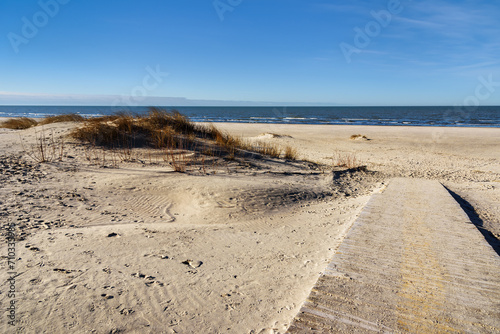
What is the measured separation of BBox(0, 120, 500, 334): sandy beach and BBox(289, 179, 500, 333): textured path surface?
0.32m

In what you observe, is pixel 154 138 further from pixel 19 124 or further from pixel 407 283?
pixel 407 283

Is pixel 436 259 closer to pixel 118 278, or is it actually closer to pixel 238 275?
pixel 238 275

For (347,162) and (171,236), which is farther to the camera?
(347,162)

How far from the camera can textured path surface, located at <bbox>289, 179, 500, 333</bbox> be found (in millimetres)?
2332

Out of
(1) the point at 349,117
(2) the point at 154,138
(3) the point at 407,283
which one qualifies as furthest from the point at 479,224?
(1) the point at 349,117

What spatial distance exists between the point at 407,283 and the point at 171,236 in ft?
9.22

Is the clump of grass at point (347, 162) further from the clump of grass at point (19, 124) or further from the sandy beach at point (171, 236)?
the clump of grass at point (19, 124)

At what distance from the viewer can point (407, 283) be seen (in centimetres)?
283

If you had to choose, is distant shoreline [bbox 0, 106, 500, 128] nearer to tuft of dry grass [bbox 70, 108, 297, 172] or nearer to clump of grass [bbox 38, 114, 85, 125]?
tuft of dry grass [bbox 70, 108, 297, 172]

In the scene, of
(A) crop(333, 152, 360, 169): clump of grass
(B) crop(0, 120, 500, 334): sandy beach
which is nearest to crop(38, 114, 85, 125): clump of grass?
(B) crop(0, 120, 500, 334): sandy beach

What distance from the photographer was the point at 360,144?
57.7ft

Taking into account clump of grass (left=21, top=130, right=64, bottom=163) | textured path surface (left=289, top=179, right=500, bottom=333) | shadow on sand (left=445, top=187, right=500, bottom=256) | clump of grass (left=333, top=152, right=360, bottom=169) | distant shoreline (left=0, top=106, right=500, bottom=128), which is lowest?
distant shoreline (left=0, top=106, right=500, bottom=128)

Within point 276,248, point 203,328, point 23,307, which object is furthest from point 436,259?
point 23,307

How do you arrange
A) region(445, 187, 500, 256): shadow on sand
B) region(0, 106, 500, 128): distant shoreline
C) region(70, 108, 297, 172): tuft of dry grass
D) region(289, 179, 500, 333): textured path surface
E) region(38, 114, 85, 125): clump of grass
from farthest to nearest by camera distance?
region(0, 106, 500, 128): distant shoreline
region(38, 114, 85, 125): clump of grass
region(70, 108, 297, 172): tuft of dry grass
region(445, 187, 500, 256): shadow on sand
region(289, 179, 500, 333): textured path surface
